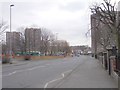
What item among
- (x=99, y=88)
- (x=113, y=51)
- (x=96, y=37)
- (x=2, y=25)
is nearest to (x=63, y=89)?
(x=99, y=88)

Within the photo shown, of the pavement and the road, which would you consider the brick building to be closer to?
the road

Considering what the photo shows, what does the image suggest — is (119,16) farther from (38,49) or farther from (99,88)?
(38,49)

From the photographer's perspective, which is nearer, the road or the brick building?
Answer: the road

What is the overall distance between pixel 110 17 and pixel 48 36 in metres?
86.5

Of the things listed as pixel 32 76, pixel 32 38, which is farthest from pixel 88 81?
pixel 32 38

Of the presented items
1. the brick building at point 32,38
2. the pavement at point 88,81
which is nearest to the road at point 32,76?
the pavement at point 88,81

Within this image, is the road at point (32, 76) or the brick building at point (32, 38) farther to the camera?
the brick building at point (32, 38)

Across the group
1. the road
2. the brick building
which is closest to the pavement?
the road

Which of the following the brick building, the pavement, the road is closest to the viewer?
the pavement

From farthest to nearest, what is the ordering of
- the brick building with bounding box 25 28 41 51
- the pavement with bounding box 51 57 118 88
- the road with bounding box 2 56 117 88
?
the brick building with bounding box 25 28 41 51 → the road with bounding box 2 56 117 88 → the pavement with bounding box 51 57 118 88

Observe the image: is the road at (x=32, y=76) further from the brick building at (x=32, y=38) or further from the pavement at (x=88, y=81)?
the brick building at (x=32, y=38)

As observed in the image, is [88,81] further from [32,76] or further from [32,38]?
[32,38]

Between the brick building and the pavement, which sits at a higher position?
the brick building

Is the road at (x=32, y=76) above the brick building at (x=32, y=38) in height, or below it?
below
